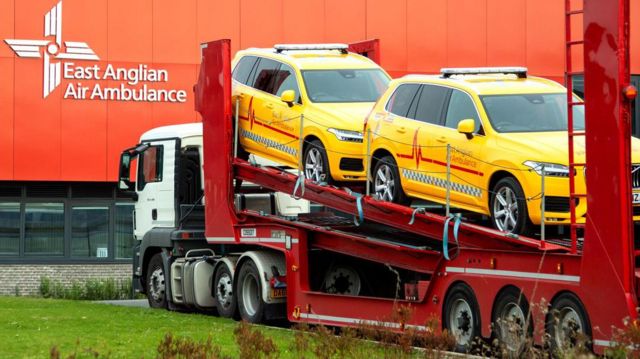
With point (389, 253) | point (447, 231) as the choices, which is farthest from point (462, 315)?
point (389, 253)

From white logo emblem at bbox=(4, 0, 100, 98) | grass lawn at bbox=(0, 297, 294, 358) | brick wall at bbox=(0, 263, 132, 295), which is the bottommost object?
grass lawn at bbox=(0, 297, 294, 358)

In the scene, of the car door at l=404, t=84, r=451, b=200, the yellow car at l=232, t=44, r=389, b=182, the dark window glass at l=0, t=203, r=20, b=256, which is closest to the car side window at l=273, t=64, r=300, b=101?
the yellow car at l=232, t=44, r=389, b=182

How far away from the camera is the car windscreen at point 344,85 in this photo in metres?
18.0

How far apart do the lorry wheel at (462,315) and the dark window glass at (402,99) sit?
258cm

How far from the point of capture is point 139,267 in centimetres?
2280

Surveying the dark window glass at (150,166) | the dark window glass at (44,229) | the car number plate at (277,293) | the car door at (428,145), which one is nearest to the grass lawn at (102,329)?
the car number plate at (277,293)

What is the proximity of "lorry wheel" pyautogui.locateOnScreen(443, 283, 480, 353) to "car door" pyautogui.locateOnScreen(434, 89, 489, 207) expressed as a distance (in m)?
0.99

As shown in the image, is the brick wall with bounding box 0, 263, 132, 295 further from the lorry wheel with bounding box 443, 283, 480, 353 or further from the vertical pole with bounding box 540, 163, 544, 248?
the vertical pole with bounding box 540, 163, 544, 248

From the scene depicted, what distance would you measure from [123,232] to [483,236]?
80.6 ft

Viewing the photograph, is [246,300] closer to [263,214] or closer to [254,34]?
[263,214]

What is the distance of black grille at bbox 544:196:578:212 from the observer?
13.2m

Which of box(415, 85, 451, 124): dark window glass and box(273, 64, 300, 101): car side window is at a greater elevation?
box(273, 64, 300, 101): car side window

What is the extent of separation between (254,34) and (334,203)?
20.0 m

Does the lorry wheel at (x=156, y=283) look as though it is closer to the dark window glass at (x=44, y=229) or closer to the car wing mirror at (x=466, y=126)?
the car wing mirror at (x=466, y=126)
